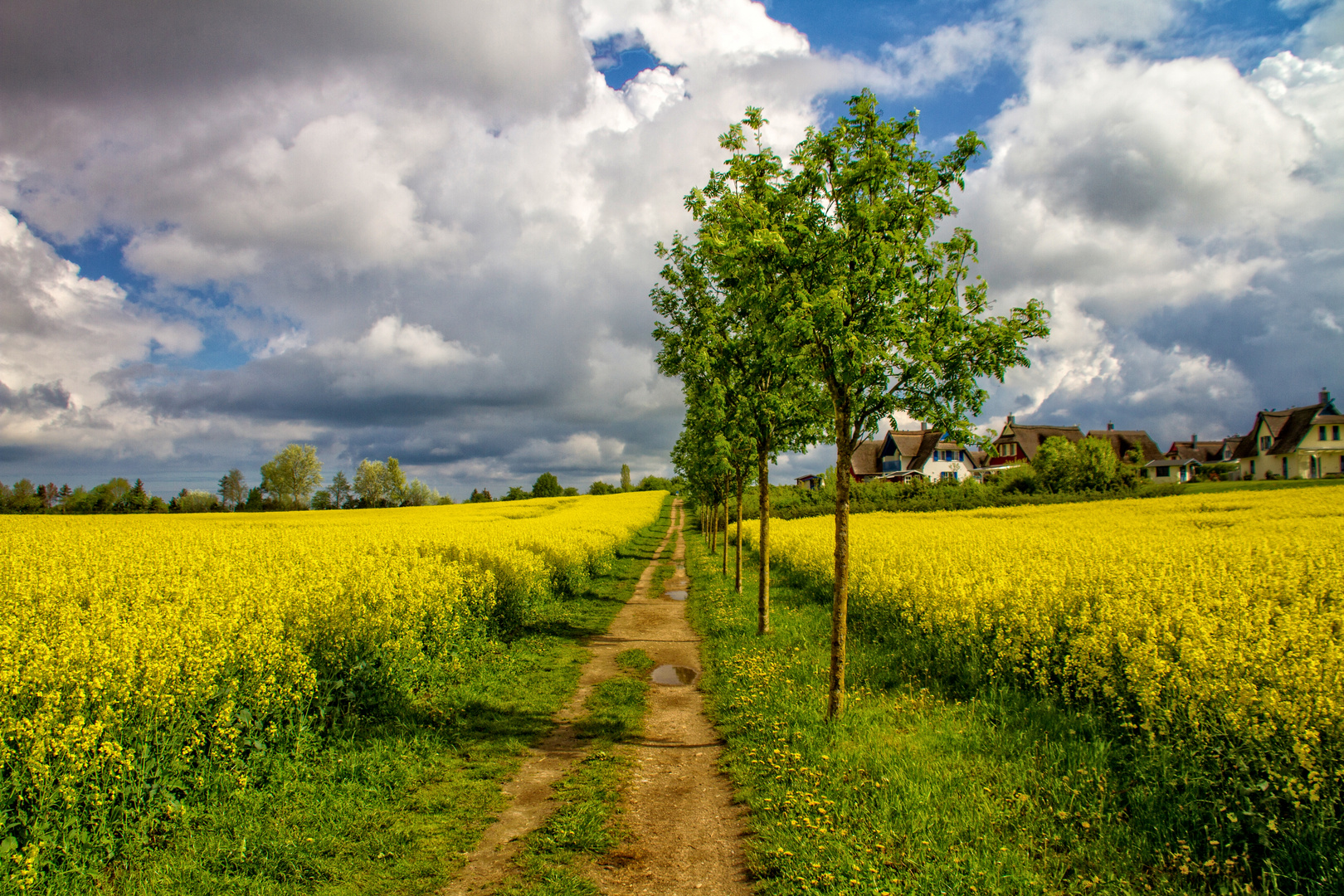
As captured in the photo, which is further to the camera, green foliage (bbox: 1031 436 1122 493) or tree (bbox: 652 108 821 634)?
green foliage (bbox: 1031 436 1122 493)

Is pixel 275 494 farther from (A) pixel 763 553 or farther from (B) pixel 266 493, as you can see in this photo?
(A) pixel 763 553

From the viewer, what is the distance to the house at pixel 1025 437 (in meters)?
73.2

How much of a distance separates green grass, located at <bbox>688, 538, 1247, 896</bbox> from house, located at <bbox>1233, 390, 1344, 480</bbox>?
74.2 meters

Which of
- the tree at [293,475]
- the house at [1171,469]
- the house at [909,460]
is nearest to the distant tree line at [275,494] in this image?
the tree at [293,475]

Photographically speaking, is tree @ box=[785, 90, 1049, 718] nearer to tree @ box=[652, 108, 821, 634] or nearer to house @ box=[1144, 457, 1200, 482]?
tree @ box=[652, 108, 821, 634]

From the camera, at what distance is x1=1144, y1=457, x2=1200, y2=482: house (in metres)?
76.1

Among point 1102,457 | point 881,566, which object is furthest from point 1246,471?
point 881,566

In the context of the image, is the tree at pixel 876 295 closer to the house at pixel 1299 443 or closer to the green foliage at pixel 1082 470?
the green foliage at pixel 1082 470

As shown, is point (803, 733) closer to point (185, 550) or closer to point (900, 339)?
point (900, 339)

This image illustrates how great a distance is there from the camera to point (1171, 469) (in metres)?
79.4

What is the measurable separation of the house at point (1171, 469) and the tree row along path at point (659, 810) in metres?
90.8

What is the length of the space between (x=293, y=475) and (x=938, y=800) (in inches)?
4572

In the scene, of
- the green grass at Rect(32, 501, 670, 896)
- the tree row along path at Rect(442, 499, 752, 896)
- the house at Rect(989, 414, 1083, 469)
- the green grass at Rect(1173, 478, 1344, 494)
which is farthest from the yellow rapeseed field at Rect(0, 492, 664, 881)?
the house at Rect(989, 414, 1083, 469)

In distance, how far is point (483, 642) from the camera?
520 inches
